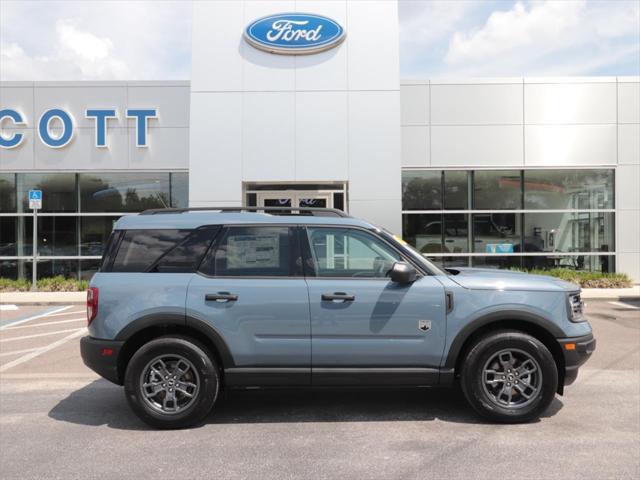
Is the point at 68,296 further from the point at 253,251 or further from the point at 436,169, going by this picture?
the point at 253,251

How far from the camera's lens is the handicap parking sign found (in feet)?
52.1

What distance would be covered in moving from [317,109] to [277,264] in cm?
1017

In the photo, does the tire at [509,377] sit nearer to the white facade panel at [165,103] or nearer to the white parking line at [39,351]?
the white parking line at [39,351]

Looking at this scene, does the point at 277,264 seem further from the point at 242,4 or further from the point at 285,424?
the point at 242,4

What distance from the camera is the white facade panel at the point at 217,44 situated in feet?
47.6

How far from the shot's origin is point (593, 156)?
16750mm

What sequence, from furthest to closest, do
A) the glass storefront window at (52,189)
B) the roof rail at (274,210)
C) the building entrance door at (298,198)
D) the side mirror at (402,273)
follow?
the glass storefront window at (52,189) < the building entrance door at (298,198) < the roof rail at (274,210) < the side mirror at (402,273)

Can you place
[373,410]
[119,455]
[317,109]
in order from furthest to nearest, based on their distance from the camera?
[317,109] → [373,410] → [119,455]

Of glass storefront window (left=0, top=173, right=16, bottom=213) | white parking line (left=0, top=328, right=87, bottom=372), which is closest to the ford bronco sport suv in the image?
white parking line (left=0, top=328, right=87, bottom=372)

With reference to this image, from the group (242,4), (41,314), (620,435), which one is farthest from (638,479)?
(242,4)

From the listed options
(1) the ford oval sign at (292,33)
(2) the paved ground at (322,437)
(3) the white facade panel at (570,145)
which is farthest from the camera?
(3) the white facade panel at (570,145)

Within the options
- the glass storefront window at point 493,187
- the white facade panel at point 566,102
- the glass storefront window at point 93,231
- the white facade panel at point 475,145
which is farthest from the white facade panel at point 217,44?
the white facade panel at point 566,102

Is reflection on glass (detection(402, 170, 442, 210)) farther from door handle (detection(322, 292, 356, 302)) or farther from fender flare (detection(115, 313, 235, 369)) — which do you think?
fender flare (detection(115, 313, 235, 369))

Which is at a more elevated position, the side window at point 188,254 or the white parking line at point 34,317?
the side window at point 188,254
